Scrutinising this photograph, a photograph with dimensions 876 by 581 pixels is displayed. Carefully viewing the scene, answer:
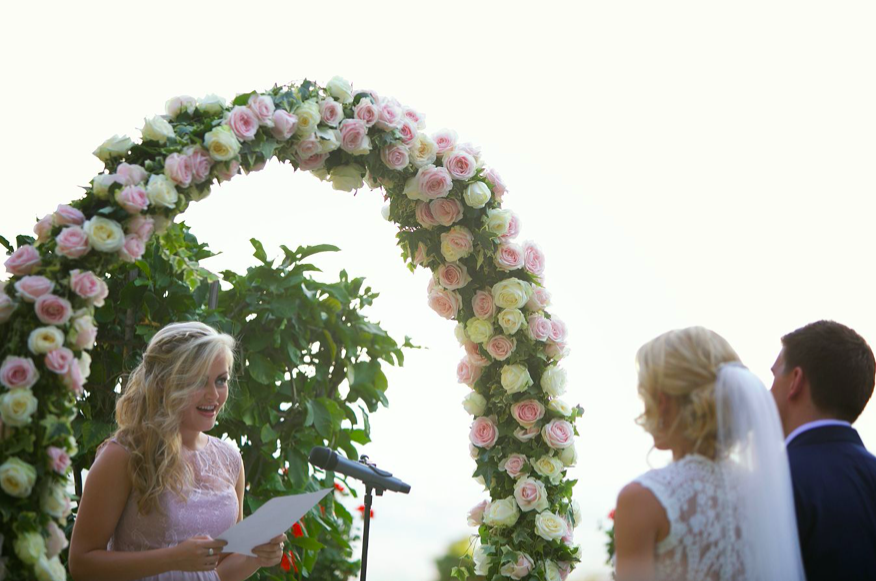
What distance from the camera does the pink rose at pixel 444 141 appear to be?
377 cm

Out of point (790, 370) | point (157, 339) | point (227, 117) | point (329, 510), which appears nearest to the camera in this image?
point (790, 370)

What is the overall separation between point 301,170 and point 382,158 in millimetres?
353

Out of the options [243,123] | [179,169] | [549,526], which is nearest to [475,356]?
[549,526]

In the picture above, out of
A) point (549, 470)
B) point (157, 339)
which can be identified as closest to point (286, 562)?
point (549, 470)

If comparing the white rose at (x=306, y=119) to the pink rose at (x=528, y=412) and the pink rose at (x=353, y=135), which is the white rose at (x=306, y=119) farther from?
the pink rose at (x=528, y=412)

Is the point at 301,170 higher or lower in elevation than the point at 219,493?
higher

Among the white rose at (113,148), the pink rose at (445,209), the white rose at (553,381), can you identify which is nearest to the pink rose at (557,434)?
the white rose at (553,381)

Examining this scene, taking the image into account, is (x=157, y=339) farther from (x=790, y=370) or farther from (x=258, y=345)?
(x=790, y=370)

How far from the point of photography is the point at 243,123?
125 inches

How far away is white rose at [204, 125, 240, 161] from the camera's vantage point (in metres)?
3.07

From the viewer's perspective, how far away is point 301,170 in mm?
3506

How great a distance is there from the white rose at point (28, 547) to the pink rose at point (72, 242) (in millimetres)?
891

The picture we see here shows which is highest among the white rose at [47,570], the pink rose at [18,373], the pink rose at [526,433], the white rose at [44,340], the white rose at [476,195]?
the white rose at [476,195]

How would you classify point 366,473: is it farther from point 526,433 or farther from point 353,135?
point 353,135
